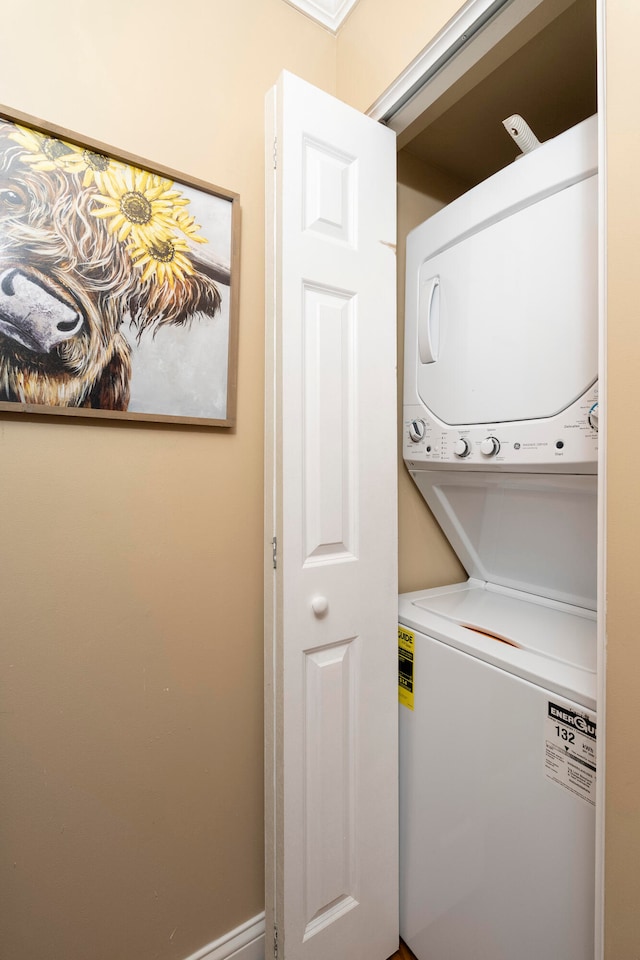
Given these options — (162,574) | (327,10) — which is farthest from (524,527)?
(327,10)

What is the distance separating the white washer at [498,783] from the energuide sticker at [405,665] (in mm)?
12

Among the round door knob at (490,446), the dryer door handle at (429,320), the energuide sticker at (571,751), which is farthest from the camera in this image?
the dryer door handle at (429,320)

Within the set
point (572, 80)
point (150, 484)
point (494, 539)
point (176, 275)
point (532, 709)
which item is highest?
point (572, 80)

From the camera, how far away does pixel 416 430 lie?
1.46 meters

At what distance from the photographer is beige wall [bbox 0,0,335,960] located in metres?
0.97

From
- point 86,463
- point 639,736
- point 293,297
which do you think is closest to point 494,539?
point 639,736

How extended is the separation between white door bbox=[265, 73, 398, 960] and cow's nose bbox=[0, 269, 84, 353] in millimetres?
451

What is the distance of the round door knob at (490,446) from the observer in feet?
3.88

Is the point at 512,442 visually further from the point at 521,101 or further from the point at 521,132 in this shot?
the point at 521,101

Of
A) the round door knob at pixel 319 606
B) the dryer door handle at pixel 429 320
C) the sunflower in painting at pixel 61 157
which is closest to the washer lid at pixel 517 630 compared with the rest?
the round door knob at pixel 319 606

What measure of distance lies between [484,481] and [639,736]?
2.44 ft

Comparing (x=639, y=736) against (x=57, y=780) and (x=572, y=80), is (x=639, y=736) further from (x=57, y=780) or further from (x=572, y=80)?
(x=572, y=80)

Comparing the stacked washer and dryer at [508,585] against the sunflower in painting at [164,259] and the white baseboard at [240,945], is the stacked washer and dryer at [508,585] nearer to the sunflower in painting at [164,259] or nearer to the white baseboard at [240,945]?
the white baseboard at [240,945]

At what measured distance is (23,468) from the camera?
0.97 m
